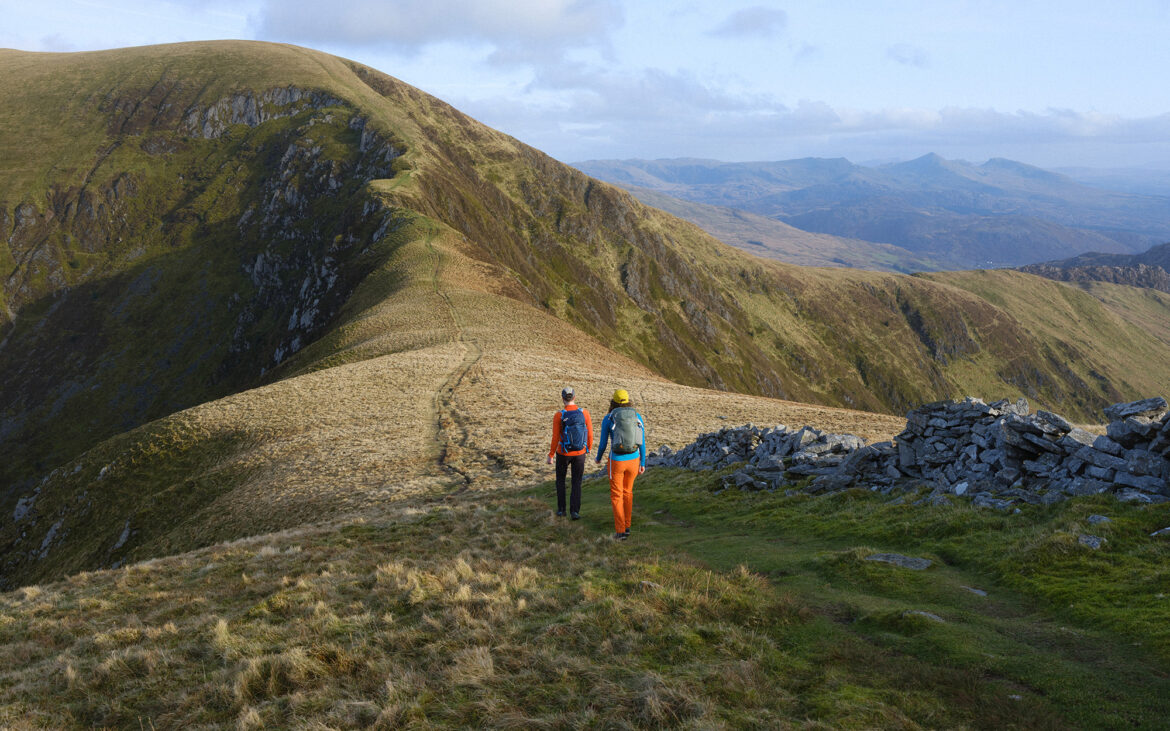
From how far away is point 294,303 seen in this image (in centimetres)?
10162

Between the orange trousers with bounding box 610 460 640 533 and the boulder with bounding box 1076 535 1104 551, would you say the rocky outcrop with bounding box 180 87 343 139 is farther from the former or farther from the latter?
the boulder with bounding box 1076 535 1104 551

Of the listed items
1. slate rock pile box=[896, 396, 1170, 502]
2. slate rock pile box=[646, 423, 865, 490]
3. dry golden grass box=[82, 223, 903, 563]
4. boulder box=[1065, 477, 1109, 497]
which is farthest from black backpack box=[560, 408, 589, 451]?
boulder box=[1065, 477, 1109, 497]

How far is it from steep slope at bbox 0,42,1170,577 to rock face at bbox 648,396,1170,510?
12.9 meters

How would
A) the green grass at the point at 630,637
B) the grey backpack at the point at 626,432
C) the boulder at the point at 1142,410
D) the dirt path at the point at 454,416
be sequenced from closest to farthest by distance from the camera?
the green grass at the point at 630,637
the boulder at the point at 1142,410
the grey backpack at the point at 626,432
the dirt path at the point at 454,416

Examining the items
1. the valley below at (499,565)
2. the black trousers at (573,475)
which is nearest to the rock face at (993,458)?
the valley below at (499,565)

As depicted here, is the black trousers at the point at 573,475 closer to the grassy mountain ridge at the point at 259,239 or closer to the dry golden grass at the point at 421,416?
the dry golden grass at the point at 421,416

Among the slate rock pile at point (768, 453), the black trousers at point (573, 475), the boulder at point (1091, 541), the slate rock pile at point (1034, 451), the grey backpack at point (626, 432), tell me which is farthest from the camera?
the slate rock pile at point (768, 453)

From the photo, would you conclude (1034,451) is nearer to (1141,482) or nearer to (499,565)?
(1141,482)

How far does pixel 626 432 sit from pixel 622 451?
0.51 meters

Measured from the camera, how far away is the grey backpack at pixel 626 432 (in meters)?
14.5

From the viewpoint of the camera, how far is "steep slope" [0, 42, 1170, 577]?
32.9m

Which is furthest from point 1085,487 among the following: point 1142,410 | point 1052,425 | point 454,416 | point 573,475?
point 454,416

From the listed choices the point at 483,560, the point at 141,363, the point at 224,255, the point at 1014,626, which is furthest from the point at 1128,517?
the point at 224,255

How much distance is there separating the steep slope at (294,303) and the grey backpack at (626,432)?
13044mm
